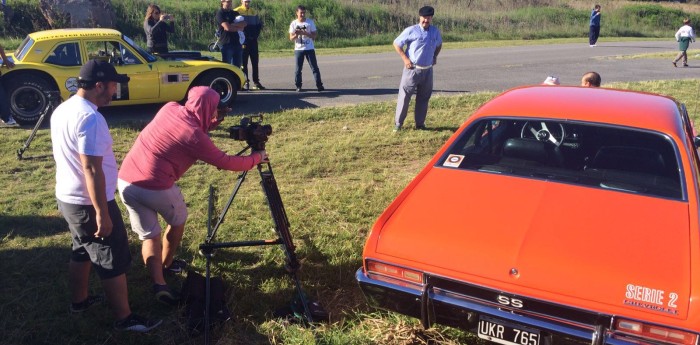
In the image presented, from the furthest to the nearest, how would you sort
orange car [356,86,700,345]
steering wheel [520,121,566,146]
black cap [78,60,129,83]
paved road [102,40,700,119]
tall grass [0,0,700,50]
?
1. tall grass [0,0,700,50]
2. paved road [102,40,700,119]
3. steering wheel [520,121,566,146]
4. black cap [78,60,129,83]
5. orange car [356,86,700,345]

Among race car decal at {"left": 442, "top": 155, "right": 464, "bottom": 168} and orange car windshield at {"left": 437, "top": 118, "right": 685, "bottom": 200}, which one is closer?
orange car windshield at {"left": 437, "top": 118, "right": 685, "bottom": 200}

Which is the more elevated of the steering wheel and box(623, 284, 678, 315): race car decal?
the steering wheel

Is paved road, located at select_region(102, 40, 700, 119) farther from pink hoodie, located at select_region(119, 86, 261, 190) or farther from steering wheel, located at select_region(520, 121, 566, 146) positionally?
steering wheel, located at select_region(520, 121, 566, 146)

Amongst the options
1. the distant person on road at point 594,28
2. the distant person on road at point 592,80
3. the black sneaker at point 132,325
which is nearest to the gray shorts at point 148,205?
the black sneaker at point 132,325

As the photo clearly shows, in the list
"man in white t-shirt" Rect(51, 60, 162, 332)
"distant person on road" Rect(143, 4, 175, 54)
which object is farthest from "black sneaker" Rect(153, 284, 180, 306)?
"distant person on road" Rect(143, 4, 175, 54)

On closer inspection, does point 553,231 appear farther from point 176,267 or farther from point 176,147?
point 176,267

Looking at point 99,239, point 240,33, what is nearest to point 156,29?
point 240,33

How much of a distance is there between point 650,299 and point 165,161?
2.88m

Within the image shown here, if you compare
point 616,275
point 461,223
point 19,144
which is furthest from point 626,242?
point 19,144

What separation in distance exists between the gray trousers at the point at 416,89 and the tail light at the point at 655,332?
6.05 meters

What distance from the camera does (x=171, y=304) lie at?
4375 mm

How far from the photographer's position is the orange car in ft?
10.3

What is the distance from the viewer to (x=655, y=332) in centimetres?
305

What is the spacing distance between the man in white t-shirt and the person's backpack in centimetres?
26
